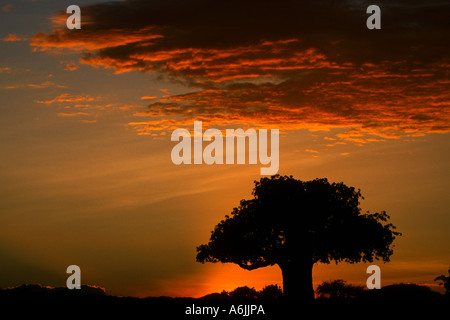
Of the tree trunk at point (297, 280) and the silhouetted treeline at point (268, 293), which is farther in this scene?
the tree trunk at point (297, 280)

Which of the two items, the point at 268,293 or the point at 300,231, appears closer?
the point at 300,231

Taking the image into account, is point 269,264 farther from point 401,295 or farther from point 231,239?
point 401,295

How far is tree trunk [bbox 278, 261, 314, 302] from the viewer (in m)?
53.4

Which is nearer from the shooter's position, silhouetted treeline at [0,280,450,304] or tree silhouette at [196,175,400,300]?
silhouetted treeline at [0,280,450,304]

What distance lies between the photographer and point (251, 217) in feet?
184

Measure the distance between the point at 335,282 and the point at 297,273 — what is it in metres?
8.22

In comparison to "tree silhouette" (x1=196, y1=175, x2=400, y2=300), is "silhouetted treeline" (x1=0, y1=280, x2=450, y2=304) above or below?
below

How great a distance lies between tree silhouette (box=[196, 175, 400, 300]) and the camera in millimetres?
54375

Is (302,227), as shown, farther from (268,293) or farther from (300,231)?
(268,293)

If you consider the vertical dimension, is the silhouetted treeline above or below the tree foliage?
below

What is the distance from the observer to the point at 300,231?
54594 millimetres

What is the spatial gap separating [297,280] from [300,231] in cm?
Result: 413

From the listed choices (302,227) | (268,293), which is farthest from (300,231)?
(268,293)

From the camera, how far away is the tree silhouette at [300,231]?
54.4 m
